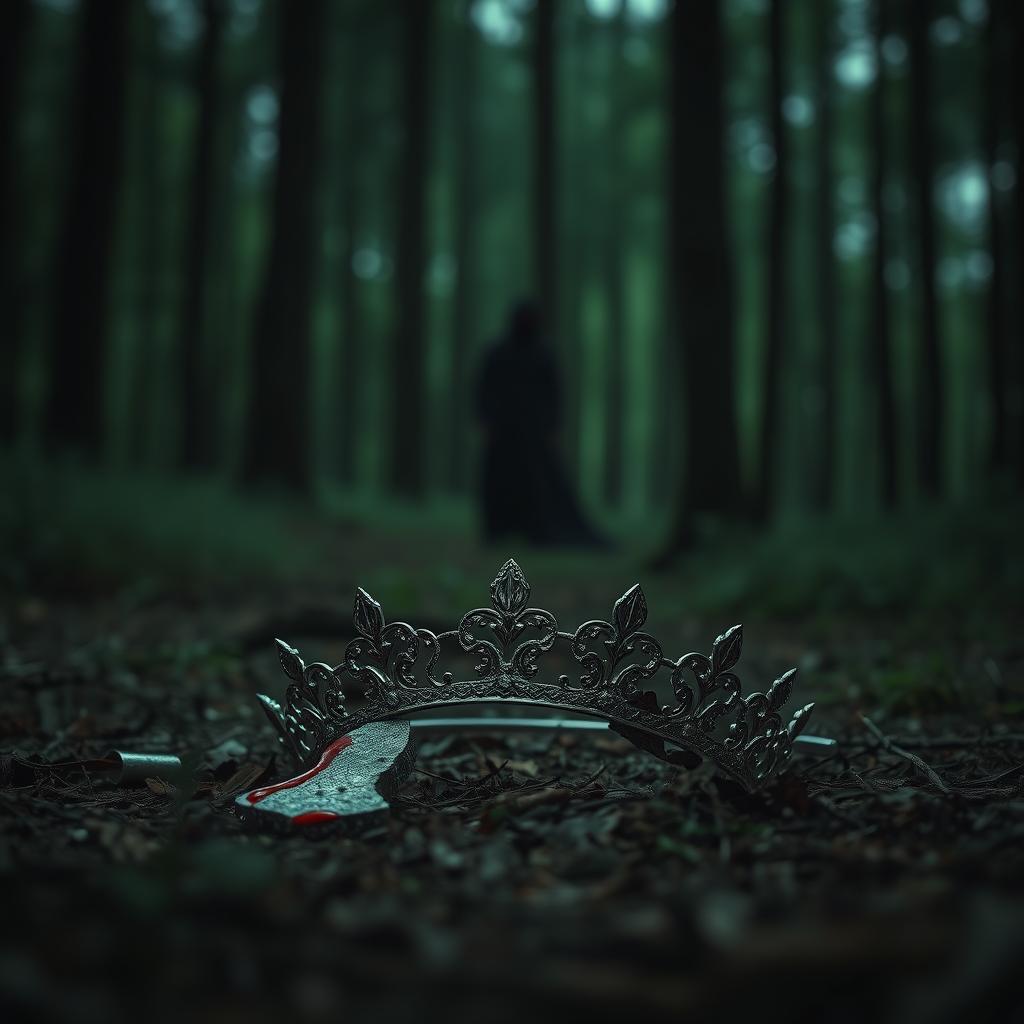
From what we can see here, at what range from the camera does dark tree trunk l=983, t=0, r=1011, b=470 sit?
454 inches

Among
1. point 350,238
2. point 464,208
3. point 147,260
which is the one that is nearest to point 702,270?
point 464,208

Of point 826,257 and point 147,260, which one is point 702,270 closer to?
point 826,257

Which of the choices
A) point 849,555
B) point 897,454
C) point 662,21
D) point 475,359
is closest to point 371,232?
point 475,359

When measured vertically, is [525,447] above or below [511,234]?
below

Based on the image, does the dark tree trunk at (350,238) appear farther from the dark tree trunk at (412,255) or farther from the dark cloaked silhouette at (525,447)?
the dark cloaked silhouette at (525,447)

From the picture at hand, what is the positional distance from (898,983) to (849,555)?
6.39m

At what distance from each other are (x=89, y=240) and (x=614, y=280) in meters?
15.0

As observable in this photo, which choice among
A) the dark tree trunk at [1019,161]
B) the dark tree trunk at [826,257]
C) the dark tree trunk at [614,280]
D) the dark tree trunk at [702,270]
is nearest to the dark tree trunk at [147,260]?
the dark tree trunk at [614,280]

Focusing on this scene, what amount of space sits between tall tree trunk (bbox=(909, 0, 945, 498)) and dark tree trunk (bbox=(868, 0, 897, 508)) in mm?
Answer: 521

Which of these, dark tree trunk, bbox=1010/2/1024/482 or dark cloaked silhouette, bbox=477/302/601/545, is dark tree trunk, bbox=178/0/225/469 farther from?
dark tree trunk, bbox=1010/2/1024/482

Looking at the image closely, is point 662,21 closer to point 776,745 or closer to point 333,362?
point 333,362

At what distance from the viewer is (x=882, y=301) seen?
14.1 m

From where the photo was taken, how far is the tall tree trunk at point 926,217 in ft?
43.0

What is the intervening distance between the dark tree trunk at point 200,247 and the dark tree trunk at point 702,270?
9036mm
